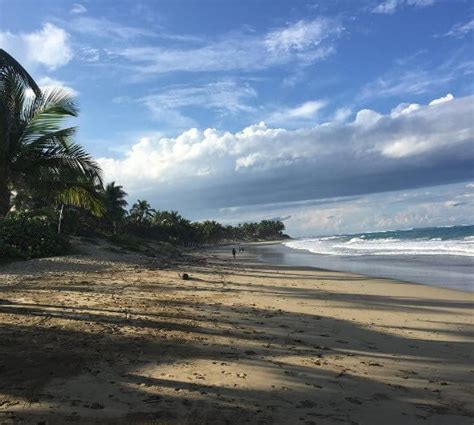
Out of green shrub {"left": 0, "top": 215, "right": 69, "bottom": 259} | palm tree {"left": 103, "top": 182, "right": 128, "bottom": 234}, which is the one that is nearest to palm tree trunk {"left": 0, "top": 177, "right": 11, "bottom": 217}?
green shrub {"left": 0, "top": 215, "right": 69, "bottom": 259}

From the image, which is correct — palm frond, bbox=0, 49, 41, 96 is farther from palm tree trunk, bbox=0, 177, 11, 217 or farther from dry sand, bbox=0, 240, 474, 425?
dry sand, bbox=0, 240, 474, 425

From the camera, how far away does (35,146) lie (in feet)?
34.7

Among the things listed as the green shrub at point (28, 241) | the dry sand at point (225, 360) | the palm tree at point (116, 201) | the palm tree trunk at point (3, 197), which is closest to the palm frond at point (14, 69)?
the palm tree trunk at point (3, 197)

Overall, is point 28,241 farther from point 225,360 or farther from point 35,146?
point 225,360

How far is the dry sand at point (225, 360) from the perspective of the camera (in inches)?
178

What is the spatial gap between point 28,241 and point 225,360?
1969 cm

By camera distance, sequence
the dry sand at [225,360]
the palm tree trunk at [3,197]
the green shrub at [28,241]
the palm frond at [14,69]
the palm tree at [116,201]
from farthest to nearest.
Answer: the palm tree at [116,201] → the green shrub at [28,241] → the palm tree trunk at [3,197] → the palm frond at [14,69] → the dry sand at [225,360]

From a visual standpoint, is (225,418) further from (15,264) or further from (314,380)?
(15,264)

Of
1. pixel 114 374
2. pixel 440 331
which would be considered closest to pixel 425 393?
pixel 114 374

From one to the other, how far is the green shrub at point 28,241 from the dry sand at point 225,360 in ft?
30.0

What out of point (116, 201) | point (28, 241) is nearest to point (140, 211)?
point (116, 201)

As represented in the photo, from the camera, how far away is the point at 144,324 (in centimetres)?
817

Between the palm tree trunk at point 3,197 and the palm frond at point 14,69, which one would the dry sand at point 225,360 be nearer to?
the palm tree trunk at point 3,197

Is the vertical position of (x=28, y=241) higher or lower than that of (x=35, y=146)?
lower
